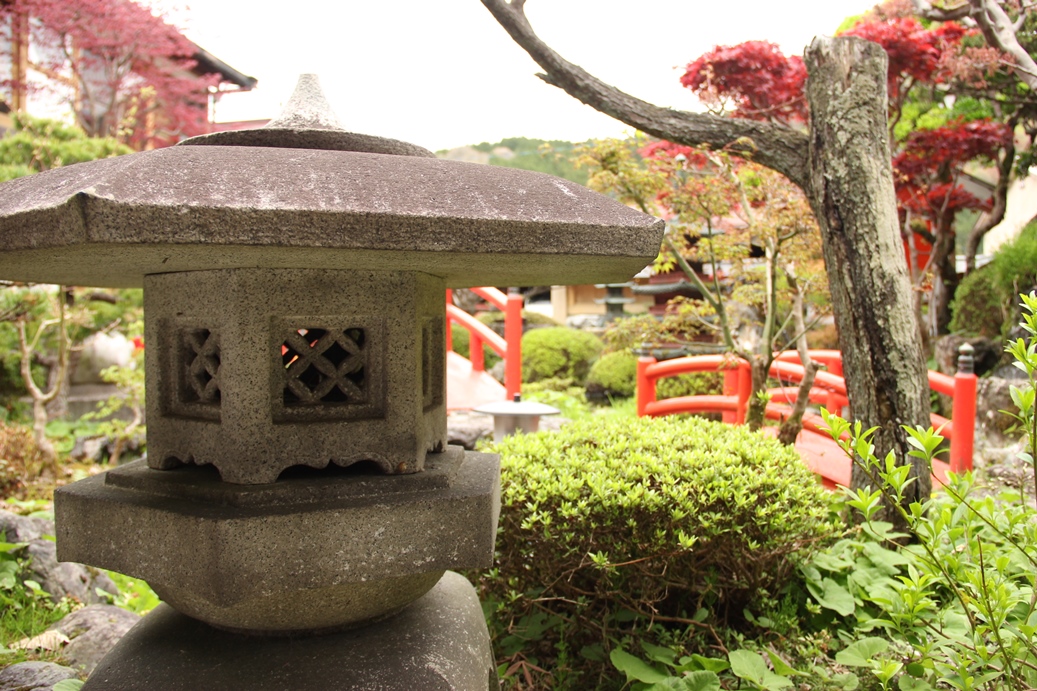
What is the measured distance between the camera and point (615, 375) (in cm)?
1167

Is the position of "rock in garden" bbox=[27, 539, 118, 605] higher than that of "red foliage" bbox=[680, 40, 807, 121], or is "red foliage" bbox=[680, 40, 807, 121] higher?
"red foliage" bbox=[680, 40, 807, 121]

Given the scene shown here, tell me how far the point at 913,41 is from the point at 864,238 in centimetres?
636

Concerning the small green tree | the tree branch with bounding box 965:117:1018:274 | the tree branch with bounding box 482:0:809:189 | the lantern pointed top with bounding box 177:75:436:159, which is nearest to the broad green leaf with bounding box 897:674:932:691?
the lantern pointed top with bounding box 177:75:436:159

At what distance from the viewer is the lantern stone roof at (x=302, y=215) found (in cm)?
124

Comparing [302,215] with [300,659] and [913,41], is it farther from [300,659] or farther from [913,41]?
[913,41]

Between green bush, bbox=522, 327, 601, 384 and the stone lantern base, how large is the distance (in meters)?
11.0

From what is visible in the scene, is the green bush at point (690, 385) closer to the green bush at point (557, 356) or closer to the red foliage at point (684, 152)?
the red foliage at point (684, 152)

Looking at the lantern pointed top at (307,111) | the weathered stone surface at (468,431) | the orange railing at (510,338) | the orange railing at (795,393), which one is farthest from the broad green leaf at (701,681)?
the orange railing at (510,338)

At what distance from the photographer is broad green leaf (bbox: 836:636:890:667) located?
89.4 inches

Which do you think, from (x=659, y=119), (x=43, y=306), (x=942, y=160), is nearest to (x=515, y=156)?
(x=942, y=160)

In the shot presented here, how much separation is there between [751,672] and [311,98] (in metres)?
2.24

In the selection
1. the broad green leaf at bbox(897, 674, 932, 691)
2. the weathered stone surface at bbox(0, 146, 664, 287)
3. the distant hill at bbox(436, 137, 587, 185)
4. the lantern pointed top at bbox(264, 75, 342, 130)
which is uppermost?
the distant hill at bbox(436, 137, 587, 185)

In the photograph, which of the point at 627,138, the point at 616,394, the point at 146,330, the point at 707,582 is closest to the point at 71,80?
the point at 616,394

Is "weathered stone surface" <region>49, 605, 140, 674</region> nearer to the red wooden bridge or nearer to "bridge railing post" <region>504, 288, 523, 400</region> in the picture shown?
the red wooden bridge
